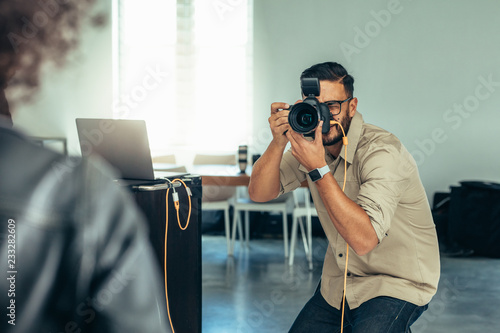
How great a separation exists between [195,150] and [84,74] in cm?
141

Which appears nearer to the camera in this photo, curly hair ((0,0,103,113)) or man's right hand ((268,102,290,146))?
man's right hand ((268,102,290,146))

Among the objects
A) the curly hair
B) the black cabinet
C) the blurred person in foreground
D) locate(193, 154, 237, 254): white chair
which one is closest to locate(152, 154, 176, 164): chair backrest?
locate(193, 154, 237, 254): white chair

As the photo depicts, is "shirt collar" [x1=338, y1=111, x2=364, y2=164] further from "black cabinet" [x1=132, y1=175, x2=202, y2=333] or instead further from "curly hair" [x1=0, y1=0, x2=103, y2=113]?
"curly hair" [x1=0, y1=0, x2=103, y2=113]

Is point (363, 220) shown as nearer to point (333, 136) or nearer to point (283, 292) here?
point (333, 136)

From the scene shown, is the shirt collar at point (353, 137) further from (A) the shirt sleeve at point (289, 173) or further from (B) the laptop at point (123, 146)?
(B) the laptop at point (123, 146)

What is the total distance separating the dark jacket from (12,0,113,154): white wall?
4993mm

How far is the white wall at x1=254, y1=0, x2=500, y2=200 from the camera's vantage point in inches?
180

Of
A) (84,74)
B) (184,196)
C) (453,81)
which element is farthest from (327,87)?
(84,74)

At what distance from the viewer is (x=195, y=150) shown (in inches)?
198

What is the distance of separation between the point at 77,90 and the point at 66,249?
5.18 metres

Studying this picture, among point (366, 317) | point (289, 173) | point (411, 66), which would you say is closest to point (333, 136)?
point (289, 173)

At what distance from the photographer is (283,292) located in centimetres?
296

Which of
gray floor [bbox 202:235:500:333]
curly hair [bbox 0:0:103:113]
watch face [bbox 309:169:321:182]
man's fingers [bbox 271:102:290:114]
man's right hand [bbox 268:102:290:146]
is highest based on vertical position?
curly hair [bbox 0:0:103:113]

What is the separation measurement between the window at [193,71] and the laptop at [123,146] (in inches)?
130
